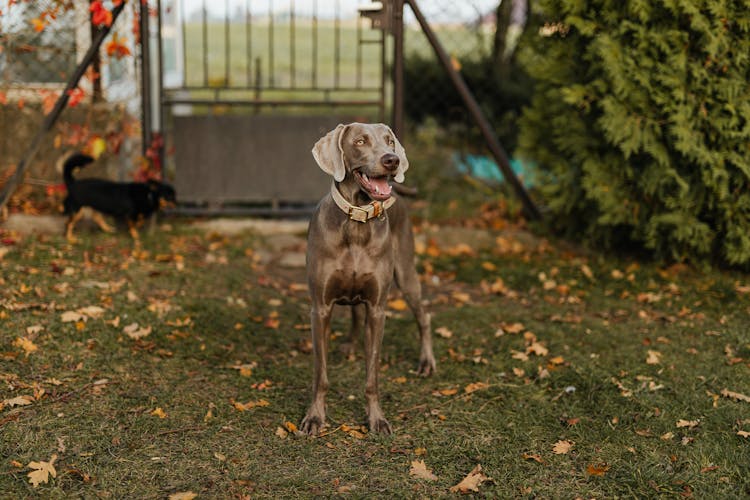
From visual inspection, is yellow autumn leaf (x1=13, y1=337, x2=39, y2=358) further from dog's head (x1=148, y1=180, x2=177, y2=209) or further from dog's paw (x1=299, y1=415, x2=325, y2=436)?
dog's head (x1=148, y1=180, x2=177, y2=209)

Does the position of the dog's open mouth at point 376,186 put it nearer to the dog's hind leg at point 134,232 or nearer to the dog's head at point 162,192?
the dog's hind leg at point 134,232

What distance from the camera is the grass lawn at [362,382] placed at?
137 inches

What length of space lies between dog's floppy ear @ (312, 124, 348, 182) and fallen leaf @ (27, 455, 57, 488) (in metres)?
1.68

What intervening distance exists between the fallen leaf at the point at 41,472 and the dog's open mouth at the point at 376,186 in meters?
1.73

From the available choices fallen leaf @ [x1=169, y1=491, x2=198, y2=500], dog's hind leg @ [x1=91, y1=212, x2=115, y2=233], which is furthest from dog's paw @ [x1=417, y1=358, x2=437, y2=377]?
dog's hind leg @ [x1=91, y1=212, x2=115, y2=233]

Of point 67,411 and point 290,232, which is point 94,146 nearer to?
point 290,232

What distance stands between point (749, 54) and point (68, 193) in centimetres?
530

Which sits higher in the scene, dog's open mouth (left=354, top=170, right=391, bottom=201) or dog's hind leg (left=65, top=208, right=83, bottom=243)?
dog's open mouth (left=354, top=170, right=391, bottom=201)

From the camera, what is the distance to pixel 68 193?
22.0 feet

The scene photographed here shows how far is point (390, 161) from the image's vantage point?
3467mm

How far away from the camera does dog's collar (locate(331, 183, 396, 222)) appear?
12.1ft

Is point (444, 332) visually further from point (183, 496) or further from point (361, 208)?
point (183, 496)

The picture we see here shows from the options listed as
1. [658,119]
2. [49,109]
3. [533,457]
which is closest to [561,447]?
[533,457]

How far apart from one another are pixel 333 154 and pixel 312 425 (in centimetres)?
128
